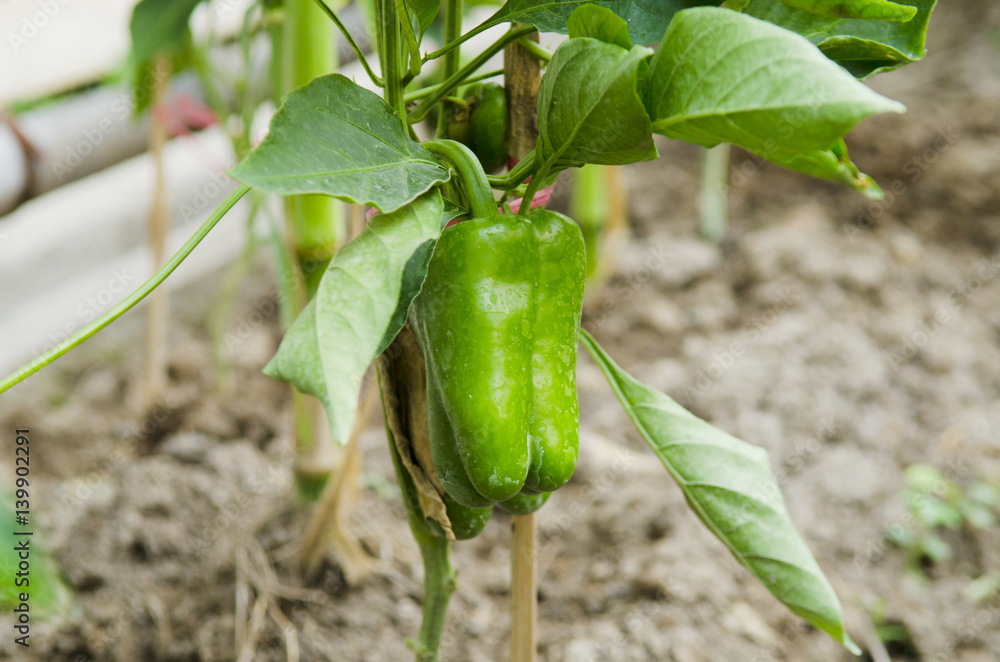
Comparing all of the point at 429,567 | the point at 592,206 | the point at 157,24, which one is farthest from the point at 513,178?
the point at 592,206

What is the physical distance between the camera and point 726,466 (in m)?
0.46

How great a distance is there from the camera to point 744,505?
1.46 ft

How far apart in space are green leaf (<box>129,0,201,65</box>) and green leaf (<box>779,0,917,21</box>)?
1.99ft

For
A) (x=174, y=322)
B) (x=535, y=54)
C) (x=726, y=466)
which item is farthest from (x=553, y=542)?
(x=174, y=322)

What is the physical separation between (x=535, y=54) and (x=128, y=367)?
1.11 metres

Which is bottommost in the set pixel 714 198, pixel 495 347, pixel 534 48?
pixel 714 198

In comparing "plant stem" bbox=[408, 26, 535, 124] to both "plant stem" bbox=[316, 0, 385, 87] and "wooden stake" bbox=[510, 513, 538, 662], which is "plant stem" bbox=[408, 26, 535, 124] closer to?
"plant stem" bbox=[316, 0, 385, 87]

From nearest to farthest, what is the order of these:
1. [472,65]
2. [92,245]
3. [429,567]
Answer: [472,65]
[429,567]
[92,245]

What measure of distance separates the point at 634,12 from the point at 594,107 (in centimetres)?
9

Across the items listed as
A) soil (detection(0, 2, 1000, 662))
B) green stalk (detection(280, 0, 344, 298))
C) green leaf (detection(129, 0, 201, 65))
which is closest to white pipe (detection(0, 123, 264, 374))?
soil (detection(0, 2, 1000, 662))

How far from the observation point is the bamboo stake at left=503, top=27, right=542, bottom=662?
46 cm

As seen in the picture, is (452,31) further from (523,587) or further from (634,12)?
(523,587)

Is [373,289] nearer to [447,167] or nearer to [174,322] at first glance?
[447,167]

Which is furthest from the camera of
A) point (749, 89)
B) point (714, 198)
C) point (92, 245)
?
point (714, 198)
